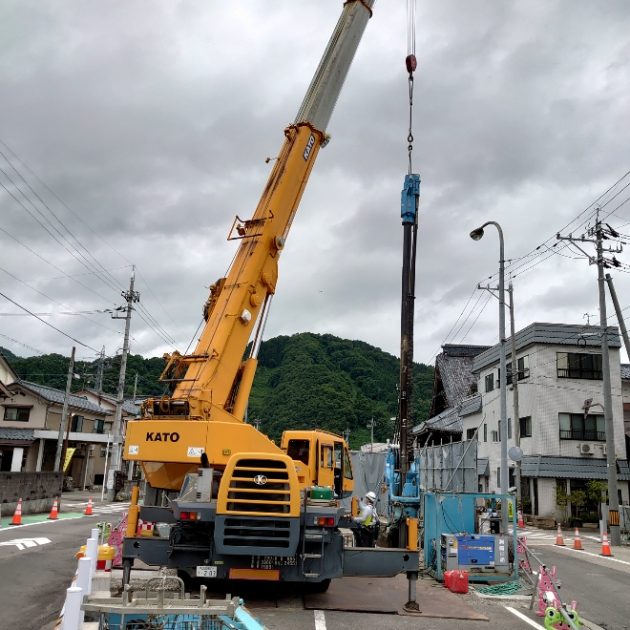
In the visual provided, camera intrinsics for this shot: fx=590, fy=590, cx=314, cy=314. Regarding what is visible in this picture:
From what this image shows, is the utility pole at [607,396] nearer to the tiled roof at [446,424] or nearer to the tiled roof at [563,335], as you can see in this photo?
the tiled roof at [563,335]

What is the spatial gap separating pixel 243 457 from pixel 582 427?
28868 mm

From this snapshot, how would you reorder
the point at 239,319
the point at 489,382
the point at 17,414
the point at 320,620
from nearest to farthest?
the point at 320,620 → the point at 239,319 → the point at 489,382 → the point at 17,414

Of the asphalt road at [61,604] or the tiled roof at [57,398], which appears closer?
the asphalt road at [61,604]

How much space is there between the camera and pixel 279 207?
11891 millimetres

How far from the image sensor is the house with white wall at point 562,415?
102ft

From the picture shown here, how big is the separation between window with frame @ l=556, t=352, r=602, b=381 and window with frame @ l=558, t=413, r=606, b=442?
2214 mm

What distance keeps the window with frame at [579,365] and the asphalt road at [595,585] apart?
1517cm

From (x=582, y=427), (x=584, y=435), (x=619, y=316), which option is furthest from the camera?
(x=582, y=427)

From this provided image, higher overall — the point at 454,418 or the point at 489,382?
the point at 489,382

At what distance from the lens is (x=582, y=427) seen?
3241cm

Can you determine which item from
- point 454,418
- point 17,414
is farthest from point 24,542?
point 454,418

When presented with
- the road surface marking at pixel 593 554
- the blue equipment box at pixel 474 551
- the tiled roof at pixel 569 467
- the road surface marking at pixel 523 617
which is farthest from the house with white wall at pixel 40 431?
the road surface marking at pixel 523 617

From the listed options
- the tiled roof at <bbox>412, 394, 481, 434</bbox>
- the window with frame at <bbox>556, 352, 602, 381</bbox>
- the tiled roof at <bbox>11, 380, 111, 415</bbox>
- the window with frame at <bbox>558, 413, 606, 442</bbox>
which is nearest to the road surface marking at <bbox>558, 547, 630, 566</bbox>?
the window with frame at <bbox>558, 413, 606, 442</bbox>

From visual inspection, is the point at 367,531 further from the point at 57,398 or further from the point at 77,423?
the point at 77,423
